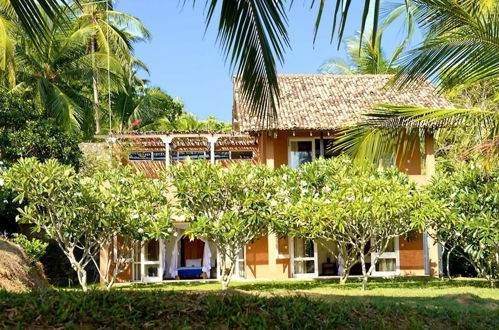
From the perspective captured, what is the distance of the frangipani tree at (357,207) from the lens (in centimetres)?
1554

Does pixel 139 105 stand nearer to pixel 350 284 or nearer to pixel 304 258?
pixel 304 258

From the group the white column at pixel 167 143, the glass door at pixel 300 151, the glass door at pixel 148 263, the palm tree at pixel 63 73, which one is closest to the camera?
the white column at pixel 167 143

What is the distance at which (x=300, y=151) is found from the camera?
819 inches

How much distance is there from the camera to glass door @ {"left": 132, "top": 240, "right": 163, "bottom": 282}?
20797 mm

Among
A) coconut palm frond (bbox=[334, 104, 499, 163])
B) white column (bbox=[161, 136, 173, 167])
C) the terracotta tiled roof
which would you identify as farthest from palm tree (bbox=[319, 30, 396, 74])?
coconut palm frond (bbox=[334, 104, 499, 163])

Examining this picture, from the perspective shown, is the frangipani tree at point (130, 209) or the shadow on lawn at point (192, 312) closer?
the shadow on lawn at point (192, 312)

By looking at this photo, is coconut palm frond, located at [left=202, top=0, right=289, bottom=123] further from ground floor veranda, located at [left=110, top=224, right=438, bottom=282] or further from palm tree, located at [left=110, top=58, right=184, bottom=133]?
palm tree, located at [left=110, top=58, right=184, bottom=133]

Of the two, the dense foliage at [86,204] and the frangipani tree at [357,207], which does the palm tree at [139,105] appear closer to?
the dense foliage at [86,204]

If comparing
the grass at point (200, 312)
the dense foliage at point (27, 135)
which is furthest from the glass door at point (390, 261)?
the grass at point (200, 312)

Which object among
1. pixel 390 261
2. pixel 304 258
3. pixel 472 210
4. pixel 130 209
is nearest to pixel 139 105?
pixel 304 258

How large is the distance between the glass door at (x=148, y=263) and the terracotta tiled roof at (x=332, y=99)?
4864 millimetres

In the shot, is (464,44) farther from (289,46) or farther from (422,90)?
(422,90)

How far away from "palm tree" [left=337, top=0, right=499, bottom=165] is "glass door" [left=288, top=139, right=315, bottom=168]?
39.9ft

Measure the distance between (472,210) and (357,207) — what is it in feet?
9.76
